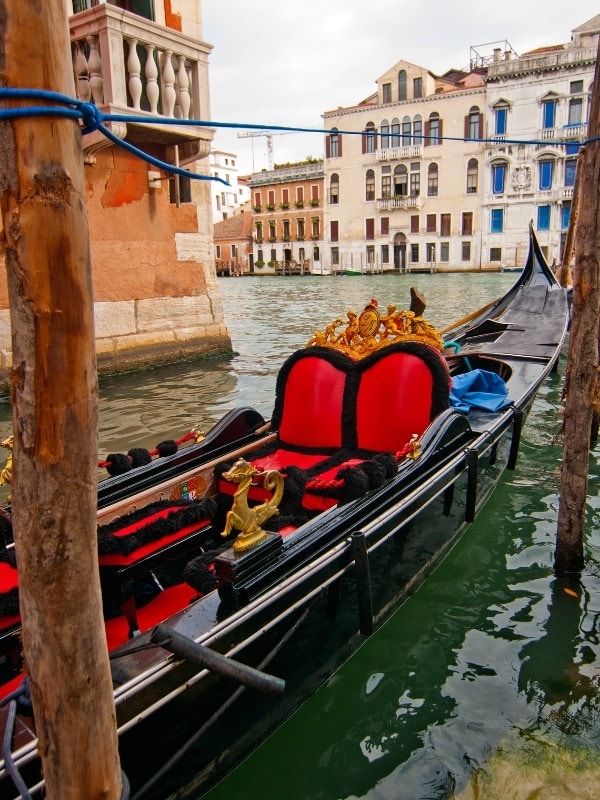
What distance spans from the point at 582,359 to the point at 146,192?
177 inches

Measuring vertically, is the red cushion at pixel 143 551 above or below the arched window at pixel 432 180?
below

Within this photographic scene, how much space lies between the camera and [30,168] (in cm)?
74

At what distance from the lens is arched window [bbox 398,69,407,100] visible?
25516 mm

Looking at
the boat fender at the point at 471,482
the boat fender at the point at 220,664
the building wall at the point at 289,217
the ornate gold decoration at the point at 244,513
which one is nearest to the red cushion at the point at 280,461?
the boat fender at the point at 471,482

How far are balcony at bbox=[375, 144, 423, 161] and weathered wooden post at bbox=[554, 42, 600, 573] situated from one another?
24.8 metres

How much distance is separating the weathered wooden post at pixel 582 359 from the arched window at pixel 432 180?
2478 cm

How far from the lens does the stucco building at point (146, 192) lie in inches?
183

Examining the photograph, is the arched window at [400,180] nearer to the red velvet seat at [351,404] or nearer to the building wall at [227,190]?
the building wall at [227,190]

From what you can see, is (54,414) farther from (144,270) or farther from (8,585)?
(144,270)

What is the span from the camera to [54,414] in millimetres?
789

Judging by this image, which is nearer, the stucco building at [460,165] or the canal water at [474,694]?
the canal water at [474,694]

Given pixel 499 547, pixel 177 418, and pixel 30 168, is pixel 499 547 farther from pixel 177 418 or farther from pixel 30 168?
pixel 177 418

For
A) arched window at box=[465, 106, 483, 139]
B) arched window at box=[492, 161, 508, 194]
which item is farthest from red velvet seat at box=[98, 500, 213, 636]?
arched window at box=[465, 106, 483, 139]

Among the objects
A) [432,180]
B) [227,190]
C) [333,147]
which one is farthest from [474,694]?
[227,190]
